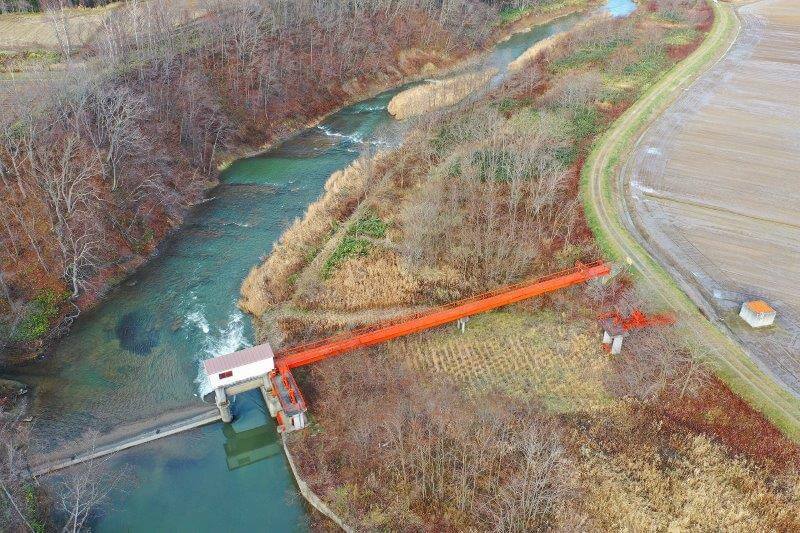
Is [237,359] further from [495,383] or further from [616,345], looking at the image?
[616,345]

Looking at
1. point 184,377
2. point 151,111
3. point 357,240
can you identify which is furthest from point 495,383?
point 151,111

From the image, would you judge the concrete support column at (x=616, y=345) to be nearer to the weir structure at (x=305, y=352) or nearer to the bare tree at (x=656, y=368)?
the bare tree at (x=656, y=368)

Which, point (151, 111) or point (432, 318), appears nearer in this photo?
point (432, 318)

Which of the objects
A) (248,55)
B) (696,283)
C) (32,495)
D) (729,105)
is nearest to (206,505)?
(32,495)

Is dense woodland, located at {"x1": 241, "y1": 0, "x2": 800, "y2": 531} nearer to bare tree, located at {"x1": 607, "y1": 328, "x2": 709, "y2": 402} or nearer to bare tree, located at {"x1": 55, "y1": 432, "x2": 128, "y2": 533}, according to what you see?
bare tree, located at {"x1": 607, "y1": 328, "x2": 709, "y2": 402}

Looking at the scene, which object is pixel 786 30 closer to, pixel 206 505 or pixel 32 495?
pixel 206 505

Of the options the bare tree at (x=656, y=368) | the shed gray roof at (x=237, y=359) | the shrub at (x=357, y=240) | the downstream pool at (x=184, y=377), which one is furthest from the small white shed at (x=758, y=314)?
the shed gray roof at (x=237, y=359)
